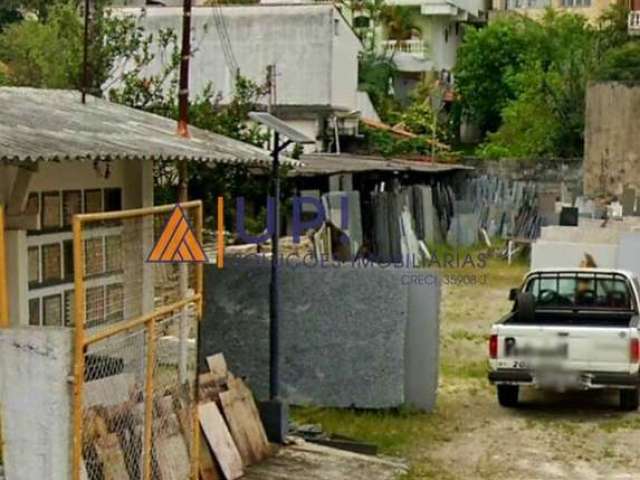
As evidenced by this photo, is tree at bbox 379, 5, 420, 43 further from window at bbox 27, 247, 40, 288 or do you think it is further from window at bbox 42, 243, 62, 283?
window at bbox 27, 247, 40, 288

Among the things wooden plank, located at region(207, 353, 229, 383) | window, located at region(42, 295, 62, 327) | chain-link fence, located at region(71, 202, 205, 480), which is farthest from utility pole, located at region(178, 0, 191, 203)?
chain-link fence, located at region(71, 202, 205, 480)

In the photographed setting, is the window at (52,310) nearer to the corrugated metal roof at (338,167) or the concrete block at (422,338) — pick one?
the concrete block at (422,338)

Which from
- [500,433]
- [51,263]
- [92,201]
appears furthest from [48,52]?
[500,433]

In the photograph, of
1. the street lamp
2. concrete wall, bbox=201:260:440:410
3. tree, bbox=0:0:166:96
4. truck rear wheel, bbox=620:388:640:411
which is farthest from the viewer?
tree, bbox=0:0:166:96

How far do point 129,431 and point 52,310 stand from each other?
8.61 feet

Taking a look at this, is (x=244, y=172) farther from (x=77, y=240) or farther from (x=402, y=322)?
(x=77, y=240)

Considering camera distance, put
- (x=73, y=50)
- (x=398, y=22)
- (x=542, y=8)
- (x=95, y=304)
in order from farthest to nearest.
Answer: (x=542, y=8)
(x=398, y=22)
(x=73, y=50)
(x=95, y=304)

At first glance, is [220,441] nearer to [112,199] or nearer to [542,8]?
[112,199]

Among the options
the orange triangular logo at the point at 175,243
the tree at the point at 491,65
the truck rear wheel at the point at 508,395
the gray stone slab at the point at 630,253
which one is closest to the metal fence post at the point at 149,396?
the orange triangular logo at the point at 175,243

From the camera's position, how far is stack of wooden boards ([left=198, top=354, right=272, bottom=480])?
8336 millimetres

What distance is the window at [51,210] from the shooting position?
915 centimetres

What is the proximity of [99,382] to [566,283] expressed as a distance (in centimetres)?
742

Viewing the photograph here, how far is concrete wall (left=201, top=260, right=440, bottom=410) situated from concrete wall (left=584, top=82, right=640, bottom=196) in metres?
20.3

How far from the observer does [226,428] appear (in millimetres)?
8609
